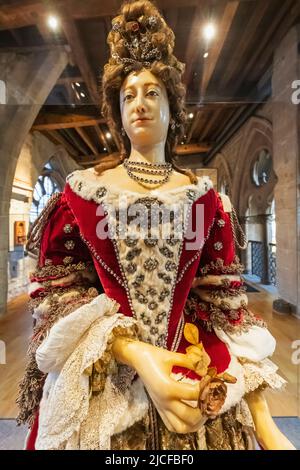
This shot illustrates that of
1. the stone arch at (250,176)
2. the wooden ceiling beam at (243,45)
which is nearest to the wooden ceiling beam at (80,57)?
the wooden ceiling beam at (243,45)

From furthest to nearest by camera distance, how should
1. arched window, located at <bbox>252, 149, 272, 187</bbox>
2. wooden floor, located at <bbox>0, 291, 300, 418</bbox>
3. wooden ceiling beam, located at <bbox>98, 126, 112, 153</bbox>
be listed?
1. arched window, located at <bbox>252, 149, 272, 187</bbox>
2. wooden floor, located at <bbox>0, 291, 300, 418</bbox>
3. wooden ceiling beam, located at <bbox>98, 126, 112, 153</bbox>

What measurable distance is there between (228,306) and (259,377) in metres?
0.19

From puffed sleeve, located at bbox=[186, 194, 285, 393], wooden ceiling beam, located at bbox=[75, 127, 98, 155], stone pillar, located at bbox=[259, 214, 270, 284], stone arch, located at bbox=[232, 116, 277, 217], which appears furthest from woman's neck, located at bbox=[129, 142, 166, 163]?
stone arch, located at bbox=[232, 116, 277, 217]

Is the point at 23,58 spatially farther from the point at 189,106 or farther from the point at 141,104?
the point at 141,104

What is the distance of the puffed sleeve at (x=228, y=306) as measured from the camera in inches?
27.1

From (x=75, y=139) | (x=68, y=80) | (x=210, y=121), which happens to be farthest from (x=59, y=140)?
(x=210, y=121)

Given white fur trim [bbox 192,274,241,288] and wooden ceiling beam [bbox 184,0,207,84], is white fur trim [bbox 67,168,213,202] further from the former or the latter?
wooden ceiling beam [bbox 184,0,207,84]

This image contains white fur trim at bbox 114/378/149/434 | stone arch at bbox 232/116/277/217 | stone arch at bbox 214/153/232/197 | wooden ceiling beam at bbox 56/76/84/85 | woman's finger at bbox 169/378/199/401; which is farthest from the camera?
stone arch at bbox 232/116/277/217

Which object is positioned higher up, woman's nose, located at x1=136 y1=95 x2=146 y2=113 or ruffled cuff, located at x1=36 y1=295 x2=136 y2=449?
woman's nose, located at x1=136 y1=95 x2=146 y2=113

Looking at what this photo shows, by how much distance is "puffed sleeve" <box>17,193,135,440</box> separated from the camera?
0.55 metres

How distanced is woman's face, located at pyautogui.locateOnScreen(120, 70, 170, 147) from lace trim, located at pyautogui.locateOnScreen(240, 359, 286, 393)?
0.67 meters

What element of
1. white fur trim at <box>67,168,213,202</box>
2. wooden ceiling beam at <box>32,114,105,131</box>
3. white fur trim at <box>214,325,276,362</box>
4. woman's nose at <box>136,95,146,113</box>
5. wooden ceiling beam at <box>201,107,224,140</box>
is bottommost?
white fur trim at <box>214,325,276,362</box>

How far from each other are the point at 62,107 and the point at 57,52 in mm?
365

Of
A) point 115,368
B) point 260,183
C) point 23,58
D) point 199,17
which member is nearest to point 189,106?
point 199,17
